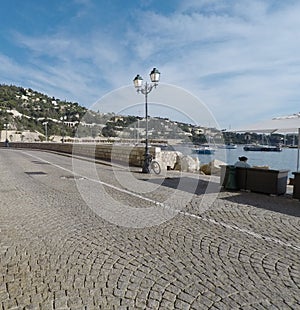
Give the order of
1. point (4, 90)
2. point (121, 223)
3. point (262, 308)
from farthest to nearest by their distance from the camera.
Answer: point (4, 90), point (121, 223), point (262, 308)

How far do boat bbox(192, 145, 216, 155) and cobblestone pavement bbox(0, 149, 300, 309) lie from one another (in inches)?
425

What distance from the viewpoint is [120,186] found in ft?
27.1

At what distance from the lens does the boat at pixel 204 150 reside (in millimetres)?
16984

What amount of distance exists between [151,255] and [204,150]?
15.5 m

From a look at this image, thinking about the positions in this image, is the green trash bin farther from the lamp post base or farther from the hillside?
the hillside

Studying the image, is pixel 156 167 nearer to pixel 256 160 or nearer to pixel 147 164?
pixel 147 164

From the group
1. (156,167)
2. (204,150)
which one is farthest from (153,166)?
(204,150)

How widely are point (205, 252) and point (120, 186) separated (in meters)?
5.12

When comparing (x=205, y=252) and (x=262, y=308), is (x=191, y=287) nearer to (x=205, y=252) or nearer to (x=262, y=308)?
(x=262, y=308)

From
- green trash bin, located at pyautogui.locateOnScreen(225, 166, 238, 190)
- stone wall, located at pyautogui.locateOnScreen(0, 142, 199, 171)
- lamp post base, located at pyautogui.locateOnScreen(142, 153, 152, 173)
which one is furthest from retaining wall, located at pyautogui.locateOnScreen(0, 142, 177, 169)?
green trash bin, located at pyautogui.locateOnScreen(225, 166, 238, 190)

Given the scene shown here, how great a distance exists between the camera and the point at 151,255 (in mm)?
3342

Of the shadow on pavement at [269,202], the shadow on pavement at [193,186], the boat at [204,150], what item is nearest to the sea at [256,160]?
the boat at [204,150]

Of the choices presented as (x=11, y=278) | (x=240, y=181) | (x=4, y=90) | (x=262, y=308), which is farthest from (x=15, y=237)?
(x=4, y=90)

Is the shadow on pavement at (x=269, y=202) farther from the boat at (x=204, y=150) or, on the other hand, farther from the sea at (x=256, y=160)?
the boat at (x=204, y=150)
